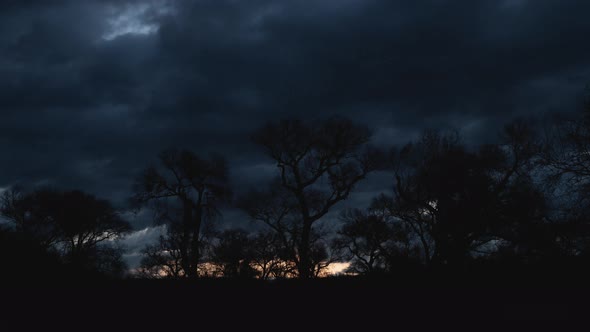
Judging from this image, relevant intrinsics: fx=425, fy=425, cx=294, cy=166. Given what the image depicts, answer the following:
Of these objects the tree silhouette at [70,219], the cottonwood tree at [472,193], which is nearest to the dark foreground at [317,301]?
the cottonwood tree at [472,193]

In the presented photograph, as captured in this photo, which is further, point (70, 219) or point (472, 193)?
point (70, 219)

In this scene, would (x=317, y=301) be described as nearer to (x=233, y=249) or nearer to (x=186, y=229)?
(x=186, y=229)

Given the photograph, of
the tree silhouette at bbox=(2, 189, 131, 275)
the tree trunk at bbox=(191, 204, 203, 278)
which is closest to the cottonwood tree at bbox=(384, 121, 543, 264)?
the tree trunk at bbox=(191, 204, 203, 278)

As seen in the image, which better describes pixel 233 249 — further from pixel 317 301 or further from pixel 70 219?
pixel 317 301

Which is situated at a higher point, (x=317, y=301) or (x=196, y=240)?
(x=196, y=240)

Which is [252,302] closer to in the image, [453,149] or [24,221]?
[453,149]

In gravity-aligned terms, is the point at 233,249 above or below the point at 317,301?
above

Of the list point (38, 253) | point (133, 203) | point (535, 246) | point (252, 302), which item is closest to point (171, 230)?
point (133, 203)

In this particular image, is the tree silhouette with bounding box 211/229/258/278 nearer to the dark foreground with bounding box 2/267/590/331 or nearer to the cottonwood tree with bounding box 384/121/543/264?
the cottonwood tree with bounding box 384/121/543/264

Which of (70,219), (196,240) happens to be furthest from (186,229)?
(70,219)

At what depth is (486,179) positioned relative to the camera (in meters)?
26.5

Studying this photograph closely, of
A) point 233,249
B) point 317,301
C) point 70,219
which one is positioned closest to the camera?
point 317,301

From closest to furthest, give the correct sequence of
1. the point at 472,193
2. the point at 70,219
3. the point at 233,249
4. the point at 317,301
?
the point at 317,301 < the point at 472,193 < the point at 70,219 < the point at 233,249

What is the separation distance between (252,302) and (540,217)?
20955 mm
